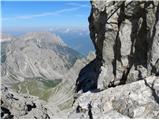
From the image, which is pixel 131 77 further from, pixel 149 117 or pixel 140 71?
pixel 149 117

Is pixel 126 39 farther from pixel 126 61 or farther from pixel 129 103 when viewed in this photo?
pixel 129 103

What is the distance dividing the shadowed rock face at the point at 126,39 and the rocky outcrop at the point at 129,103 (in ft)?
8.08

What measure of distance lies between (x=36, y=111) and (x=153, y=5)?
31.7 m

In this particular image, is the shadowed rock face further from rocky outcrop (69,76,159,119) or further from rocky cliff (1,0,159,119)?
rocky outcrop (69,76,159,119)

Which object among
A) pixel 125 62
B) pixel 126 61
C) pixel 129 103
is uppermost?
pixel 126 61

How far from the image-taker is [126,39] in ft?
156

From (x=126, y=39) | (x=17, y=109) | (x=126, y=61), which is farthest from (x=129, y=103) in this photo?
(x=17, y=109)

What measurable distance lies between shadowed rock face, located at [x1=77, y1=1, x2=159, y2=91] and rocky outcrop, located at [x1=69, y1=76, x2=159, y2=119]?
97.0 inches

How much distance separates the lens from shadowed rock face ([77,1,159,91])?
41.1 meters

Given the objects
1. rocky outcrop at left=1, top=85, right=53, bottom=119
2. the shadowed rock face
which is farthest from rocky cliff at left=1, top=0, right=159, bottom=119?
rocky outcrop at left=1, top=85, right=53, bottom=119

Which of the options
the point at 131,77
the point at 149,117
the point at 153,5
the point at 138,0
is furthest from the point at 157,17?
the point at 149,117

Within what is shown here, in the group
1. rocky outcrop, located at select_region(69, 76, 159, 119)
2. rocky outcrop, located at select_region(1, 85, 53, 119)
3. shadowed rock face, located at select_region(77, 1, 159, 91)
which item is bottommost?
rocky outcrop, located at select_region(1, 85, 53, 119)

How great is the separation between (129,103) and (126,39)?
499 inches

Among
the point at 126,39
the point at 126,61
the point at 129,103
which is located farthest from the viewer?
the point at 126,61
